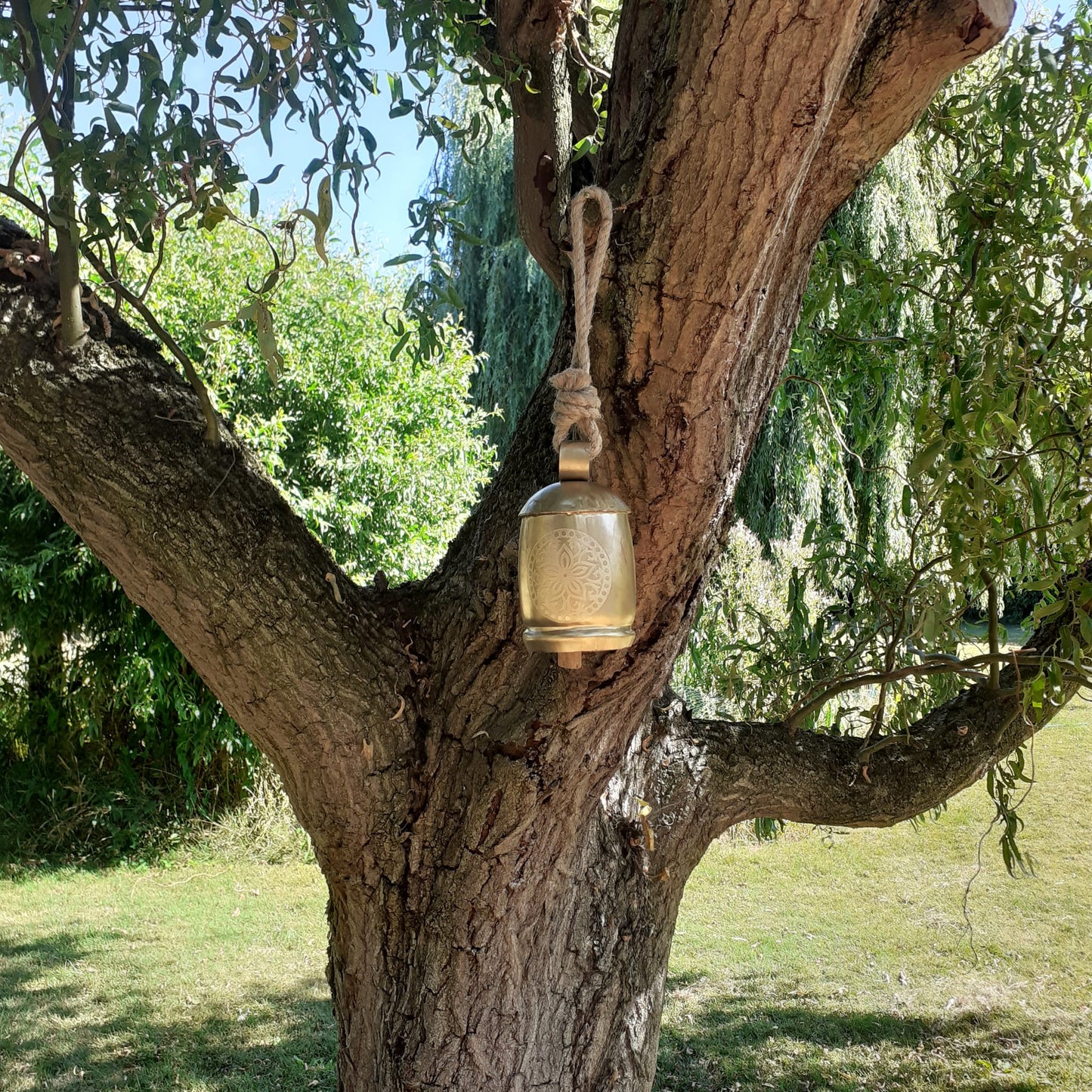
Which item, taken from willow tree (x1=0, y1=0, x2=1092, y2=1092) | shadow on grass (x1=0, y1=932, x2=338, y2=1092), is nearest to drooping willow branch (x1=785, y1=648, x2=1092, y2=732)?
willow tree (x1=0, y1=0, x2=1092, y2=1092)

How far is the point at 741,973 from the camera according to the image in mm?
5266

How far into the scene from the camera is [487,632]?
195 cm

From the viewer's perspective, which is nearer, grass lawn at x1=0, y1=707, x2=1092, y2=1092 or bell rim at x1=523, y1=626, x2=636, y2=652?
bell rim at x1=523, y1=626, x2=636, y2=652

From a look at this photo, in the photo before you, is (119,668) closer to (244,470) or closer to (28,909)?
(28,909)

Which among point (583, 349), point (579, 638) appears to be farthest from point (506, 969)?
point (583, 349)

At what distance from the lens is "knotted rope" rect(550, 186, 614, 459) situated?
56.8 inches

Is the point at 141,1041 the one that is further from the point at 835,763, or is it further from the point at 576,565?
the point at 576,565

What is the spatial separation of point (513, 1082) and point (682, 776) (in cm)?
75

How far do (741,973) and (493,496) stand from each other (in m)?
4.02

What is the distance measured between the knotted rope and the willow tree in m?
0.17

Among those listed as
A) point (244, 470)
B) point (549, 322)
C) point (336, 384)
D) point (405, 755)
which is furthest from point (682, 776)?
point (549, 322)

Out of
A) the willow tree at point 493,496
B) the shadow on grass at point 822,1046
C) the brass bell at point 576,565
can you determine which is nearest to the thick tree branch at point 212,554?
the willow tree at point 493,496

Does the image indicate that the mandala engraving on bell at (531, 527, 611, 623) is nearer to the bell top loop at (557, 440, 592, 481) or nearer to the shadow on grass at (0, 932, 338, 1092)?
the bell top loop at (557, 440, 592, 481)

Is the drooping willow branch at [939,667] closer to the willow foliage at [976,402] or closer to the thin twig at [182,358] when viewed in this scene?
the willow foliage at [976,402]
